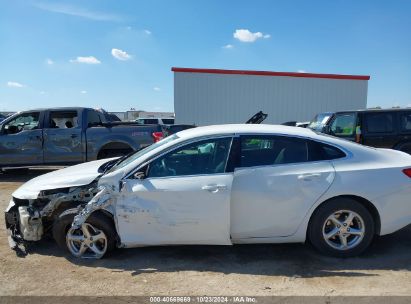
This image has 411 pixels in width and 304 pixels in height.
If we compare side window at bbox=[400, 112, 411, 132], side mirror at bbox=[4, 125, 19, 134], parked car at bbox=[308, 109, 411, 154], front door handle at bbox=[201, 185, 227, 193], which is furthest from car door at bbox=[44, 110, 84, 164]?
side window at bbox=[400, 112, 411, 132]

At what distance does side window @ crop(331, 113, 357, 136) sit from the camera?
9.06 metres

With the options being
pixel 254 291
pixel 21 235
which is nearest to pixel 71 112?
pixel 21 235

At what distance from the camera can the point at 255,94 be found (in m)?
19.8

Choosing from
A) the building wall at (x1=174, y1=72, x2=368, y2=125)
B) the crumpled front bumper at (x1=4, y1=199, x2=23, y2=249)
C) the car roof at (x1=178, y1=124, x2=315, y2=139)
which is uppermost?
the building wall at (x1=174, y1=72, x2=368, y2=125)

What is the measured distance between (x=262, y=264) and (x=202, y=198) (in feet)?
3.33

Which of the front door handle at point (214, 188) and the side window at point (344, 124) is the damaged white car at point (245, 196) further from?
the side window at point (344, 124)

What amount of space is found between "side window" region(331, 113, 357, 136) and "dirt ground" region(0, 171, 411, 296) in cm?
501

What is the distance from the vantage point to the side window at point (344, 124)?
906 cm

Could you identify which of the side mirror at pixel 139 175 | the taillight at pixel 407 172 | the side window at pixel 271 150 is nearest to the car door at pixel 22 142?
the side mirror at pixel 139 175

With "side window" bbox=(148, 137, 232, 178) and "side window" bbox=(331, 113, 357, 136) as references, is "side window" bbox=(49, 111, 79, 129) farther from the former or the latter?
"side window" bbox=(331, 113, 357, 136)

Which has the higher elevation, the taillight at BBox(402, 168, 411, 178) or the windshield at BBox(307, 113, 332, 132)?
the windshield at BBox(307, 113, 332, 132)

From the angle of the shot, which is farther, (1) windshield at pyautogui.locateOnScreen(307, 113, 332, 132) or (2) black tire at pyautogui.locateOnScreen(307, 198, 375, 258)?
(1) windshield at pyautogui.locateOnScreen(307, 113, 332, 132)

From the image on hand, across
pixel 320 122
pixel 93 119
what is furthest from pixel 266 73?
pixel 93 119

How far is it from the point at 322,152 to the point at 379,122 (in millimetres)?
5852
